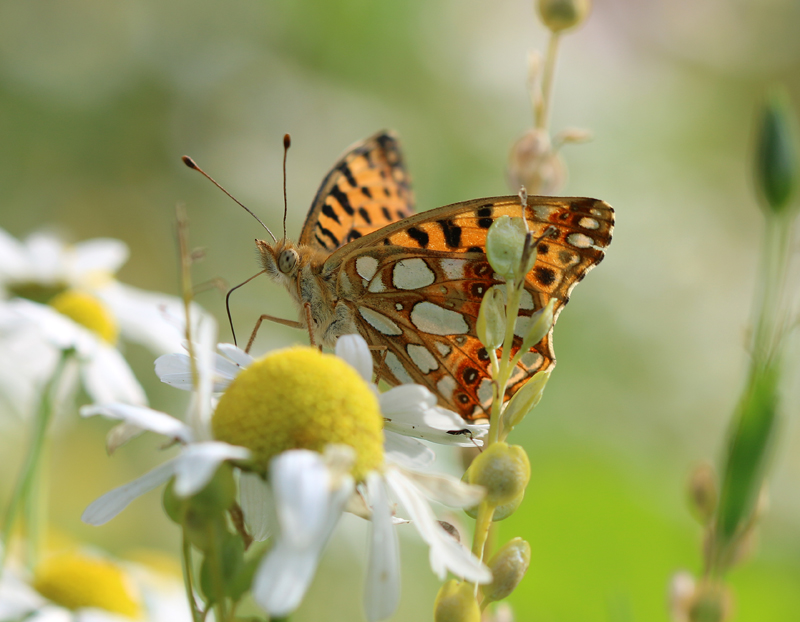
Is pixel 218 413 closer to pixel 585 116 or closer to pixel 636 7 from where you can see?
pixel 585 116

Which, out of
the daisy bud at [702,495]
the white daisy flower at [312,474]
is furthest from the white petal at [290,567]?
the daisy bud at [702,495]

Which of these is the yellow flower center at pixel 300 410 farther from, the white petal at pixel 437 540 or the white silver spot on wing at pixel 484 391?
the white silver spot on wing at pixel 484 391

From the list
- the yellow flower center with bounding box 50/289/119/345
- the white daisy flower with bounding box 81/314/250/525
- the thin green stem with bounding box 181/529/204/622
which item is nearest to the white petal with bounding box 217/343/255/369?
the white daisy flower with bounding box 81/314/250/525

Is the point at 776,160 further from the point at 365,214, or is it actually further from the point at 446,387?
the point at 365,214

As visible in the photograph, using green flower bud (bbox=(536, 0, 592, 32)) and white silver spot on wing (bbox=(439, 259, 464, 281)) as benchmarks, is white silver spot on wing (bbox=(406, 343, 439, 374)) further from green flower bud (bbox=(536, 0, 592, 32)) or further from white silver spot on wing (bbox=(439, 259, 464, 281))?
green flower bud (bbox=(536, 0, 592, 32))

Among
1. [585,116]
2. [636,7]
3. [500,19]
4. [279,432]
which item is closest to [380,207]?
[279,432]

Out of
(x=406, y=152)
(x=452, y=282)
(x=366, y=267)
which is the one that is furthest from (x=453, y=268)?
(x=406, y=152)
